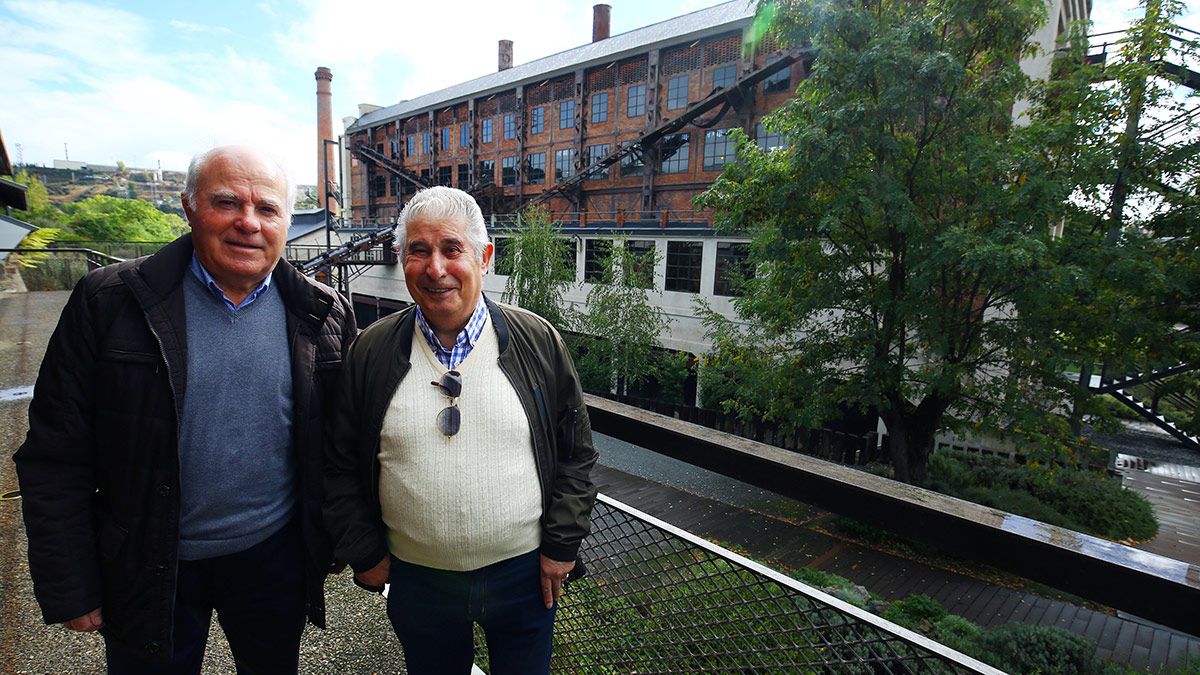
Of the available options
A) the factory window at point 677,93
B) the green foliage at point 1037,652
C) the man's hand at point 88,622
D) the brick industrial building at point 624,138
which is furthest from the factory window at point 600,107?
the man's hand at point 88,622

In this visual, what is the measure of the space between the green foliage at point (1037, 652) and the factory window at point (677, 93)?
78.3ft

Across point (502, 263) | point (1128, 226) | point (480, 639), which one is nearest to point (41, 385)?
point (480, 639)

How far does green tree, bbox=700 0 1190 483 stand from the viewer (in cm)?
802

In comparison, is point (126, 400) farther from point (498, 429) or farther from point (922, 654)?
point (922, 654)

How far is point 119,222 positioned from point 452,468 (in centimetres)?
6288

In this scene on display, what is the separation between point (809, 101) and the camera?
9430 mm

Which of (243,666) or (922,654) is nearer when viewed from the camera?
(922,654)

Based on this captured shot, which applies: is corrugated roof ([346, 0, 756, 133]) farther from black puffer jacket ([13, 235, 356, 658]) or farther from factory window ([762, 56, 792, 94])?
black puffer jacket ([13, 235, 356, 658])

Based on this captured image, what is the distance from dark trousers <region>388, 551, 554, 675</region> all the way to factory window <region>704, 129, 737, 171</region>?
78.5 feet

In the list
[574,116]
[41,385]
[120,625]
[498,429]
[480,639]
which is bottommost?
[480,639]

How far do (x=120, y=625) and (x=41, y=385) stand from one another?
0.67 metres

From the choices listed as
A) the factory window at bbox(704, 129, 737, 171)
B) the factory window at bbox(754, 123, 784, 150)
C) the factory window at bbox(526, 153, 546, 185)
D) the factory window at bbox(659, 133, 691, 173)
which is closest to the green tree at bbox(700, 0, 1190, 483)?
the factory window at bbox(754, 123, 784, 150)

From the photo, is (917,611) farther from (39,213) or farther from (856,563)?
(39,213)

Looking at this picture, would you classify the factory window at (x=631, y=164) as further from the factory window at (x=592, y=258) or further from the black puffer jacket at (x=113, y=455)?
the black puffer jacket at (x=113, y=455)
